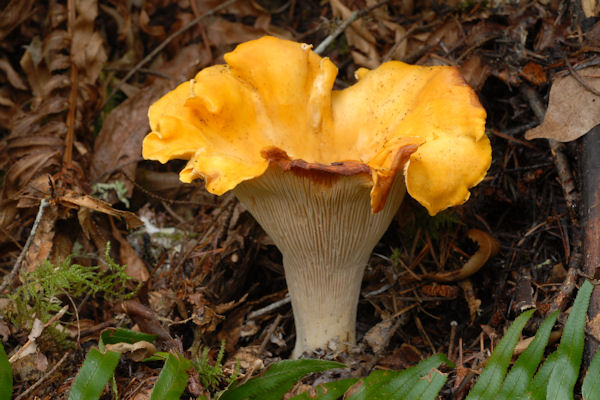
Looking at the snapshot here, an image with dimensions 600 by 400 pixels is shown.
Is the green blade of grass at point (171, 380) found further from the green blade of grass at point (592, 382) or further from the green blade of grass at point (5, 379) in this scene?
the green blade of grass at point (592, 382)

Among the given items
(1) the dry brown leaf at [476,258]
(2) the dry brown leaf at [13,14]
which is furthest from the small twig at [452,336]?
(2) the dry brown leaf at [13,14]

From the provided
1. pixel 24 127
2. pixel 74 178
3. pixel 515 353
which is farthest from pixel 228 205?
pixel 515 353

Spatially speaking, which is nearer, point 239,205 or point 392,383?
point 392,383

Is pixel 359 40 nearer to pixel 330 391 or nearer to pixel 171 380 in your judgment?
pixel 330 391

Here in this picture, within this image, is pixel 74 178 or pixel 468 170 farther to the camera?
pixel 74 178

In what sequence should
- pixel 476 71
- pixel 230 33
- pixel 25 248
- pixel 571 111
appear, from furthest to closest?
1. pixel 230 33
2. pixel 476 71
3. pixel 25 248
4. pixel 571 111

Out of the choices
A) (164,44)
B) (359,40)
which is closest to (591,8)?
(359,40)

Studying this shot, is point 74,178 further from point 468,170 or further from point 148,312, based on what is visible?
point 468,170

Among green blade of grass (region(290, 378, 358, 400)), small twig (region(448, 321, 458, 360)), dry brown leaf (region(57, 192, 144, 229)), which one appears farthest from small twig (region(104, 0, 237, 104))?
small twig (region(448, 321, 458, 360))
